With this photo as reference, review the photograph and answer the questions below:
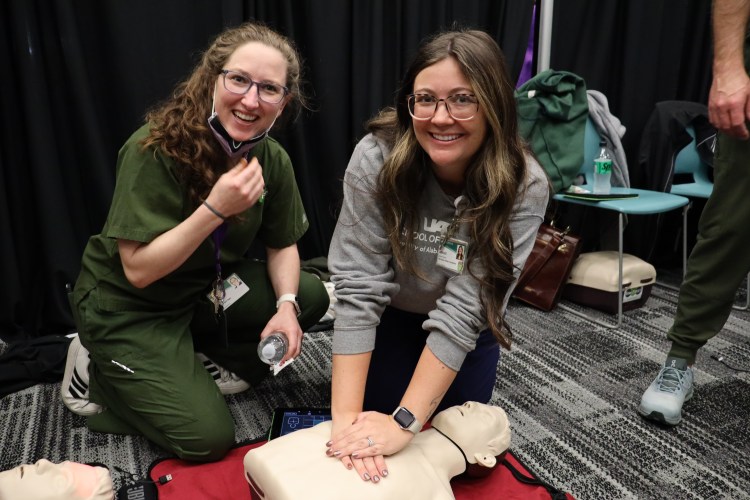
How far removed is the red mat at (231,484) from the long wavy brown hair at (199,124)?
64 centimetres

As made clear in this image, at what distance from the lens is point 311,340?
2117 mm

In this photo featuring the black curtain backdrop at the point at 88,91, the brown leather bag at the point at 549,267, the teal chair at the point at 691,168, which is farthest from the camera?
the teal chair at the point at 691,168

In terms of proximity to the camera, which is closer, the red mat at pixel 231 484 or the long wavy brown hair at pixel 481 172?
the long wavy brown hair at pixel 481 172

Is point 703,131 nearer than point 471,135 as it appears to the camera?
No

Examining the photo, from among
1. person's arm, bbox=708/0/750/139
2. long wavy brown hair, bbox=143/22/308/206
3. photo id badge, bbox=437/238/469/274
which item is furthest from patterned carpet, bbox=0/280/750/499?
person's arm, bbox=708/0/750/139

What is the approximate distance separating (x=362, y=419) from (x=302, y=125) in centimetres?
162

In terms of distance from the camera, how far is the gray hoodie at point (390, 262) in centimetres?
113

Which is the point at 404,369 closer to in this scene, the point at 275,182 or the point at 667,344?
the point at 275,182

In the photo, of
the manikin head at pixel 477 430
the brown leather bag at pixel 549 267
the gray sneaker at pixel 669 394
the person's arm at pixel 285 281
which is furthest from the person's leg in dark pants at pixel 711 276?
the person's arm at pixel 285 281

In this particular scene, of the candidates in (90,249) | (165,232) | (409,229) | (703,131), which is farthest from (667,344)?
(90,249)

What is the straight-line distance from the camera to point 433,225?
47.9 inches

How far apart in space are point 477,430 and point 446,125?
62 centimetres

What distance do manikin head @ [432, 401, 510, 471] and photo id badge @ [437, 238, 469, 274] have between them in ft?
0.99

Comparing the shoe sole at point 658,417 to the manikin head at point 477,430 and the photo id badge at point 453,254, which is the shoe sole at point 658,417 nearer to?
the manikin head at point 477,430
